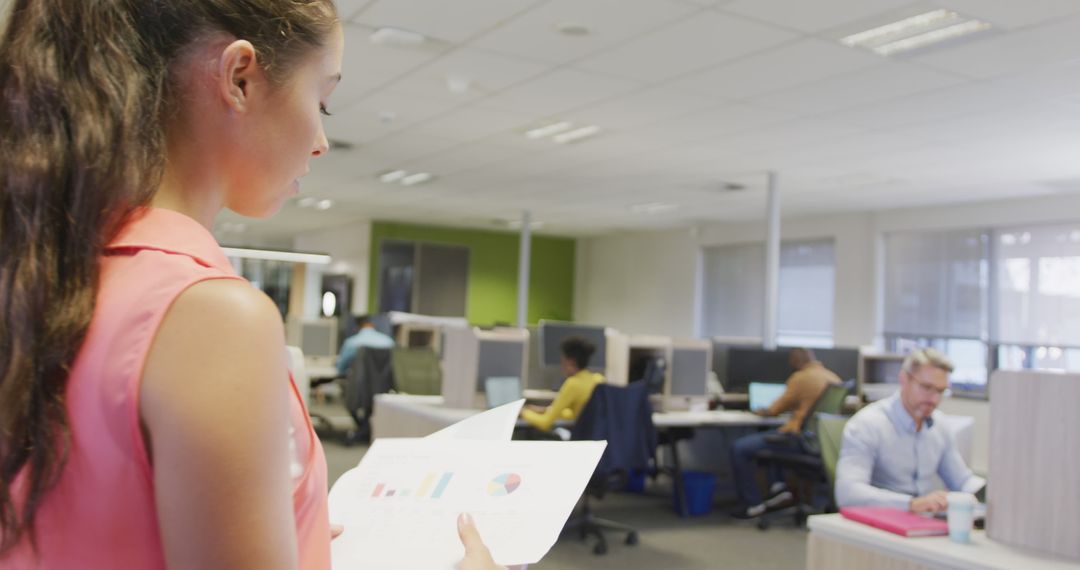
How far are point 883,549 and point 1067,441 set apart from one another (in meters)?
0.54

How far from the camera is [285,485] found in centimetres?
51

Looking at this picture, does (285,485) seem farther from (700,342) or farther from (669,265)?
(669,265)

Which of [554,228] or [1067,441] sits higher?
[554,228]

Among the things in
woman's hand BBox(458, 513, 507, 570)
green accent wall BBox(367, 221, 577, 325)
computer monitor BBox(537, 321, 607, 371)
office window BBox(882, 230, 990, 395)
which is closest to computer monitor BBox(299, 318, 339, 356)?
green accent wall BBox(367, 221, 577, 325)

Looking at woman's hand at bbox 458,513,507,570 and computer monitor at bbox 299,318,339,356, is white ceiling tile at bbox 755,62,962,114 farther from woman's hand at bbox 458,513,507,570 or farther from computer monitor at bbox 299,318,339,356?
computer monitor at bbox 299,318,339,356

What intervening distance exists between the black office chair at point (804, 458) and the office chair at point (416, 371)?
3.11 m

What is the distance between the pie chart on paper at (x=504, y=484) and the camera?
780 mm

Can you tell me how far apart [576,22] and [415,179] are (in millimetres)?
5682

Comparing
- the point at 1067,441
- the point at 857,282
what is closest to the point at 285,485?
the point at 1067,441

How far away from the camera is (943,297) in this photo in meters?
9.95

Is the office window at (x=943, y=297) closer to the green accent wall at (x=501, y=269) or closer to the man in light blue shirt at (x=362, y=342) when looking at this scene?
the man in light blue shirt at (x=362, y=342)

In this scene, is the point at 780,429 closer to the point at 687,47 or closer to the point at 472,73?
the point at 687,47

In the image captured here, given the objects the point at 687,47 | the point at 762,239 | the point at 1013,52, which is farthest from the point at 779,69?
the point at 762,239

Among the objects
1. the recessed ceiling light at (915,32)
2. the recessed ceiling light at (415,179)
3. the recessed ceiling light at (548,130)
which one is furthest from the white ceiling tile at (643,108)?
the recessed ceiling light at (415,179)
